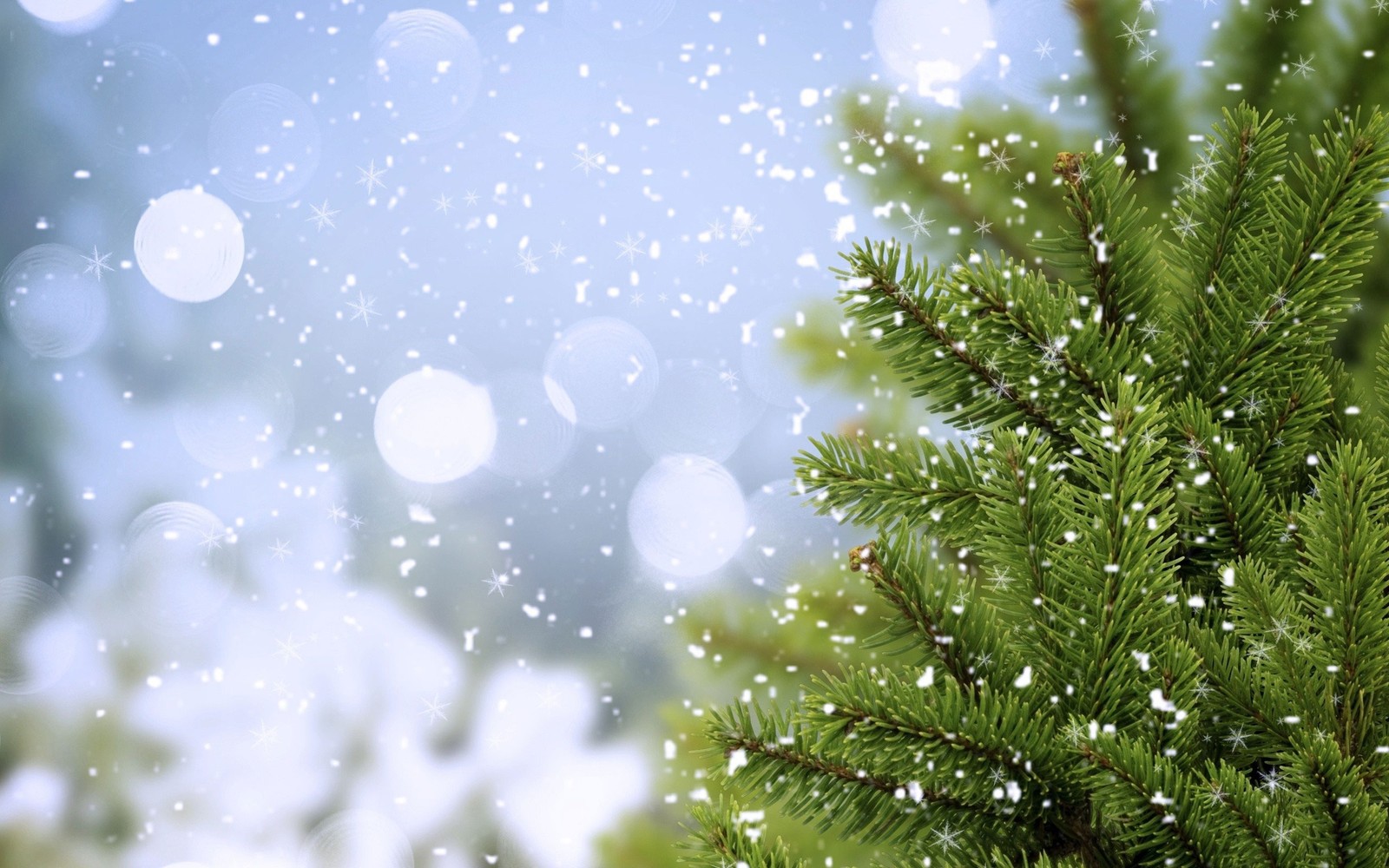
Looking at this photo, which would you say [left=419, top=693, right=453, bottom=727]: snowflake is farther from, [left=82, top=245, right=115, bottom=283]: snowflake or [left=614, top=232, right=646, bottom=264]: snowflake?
[left=82, top=245, right=115, bottom=283]: snowflake

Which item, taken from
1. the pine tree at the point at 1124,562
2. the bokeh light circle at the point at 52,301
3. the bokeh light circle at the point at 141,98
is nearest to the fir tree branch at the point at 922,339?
the pine tree at the point at 1124,562

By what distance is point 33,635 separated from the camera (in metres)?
2.61

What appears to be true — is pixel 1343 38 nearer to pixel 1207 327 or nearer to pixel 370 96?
pixel 1207 327

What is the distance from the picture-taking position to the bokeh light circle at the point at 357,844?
2.44 meters

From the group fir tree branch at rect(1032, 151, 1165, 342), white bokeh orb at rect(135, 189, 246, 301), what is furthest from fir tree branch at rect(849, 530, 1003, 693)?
white bokeh orb at rect(135, 189, 246, 301)

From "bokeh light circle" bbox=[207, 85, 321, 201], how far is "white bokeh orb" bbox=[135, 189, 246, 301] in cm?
11

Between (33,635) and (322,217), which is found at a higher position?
(322,217)

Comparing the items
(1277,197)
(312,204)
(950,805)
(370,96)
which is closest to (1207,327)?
(1277,197)

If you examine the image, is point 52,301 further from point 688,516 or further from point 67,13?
point 688,516

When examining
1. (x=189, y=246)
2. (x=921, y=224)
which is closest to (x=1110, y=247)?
(x=921, y=224)

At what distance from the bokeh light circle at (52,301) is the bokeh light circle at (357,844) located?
157 centimetres

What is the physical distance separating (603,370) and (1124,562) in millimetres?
2630

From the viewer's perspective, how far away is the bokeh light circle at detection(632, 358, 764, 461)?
2.70 m

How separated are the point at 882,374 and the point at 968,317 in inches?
18.8
